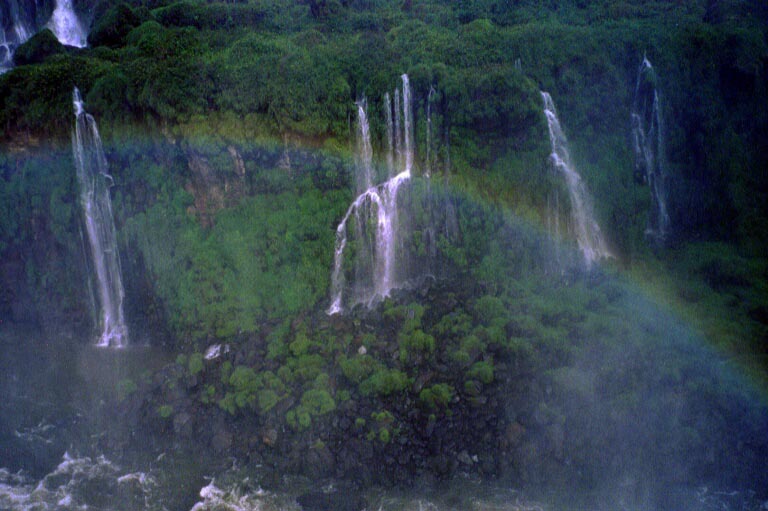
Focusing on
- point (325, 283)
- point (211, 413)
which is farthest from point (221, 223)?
point (211, 413)

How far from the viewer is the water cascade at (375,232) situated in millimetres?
20234

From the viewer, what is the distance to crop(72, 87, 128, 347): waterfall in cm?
2061

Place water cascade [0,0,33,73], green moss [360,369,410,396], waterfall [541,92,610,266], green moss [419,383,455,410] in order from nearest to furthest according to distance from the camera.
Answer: green moss [419,383,455,410] < green moss [360,369,410,396] < waterfall [541,92,610,266] < water cascade [0,0,33,73]

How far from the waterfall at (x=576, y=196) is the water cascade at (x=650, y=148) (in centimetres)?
230

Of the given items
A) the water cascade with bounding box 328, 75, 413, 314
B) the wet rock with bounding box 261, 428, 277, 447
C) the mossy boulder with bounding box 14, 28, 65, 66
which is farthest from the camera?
the mossy boulder with bounding box 14, 28, 65, 66

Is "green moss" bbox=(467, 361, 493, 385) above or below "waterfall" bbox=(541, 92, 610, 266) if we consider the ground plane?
below

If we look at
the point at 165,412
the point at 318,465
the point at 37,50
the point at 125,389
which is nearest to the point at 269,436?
the point at 318,465

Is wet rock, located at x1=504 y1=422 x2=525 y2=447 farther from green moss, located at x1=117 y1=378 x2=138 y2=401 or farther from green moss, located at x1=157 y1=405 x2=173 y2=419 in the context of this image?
green moss, located at x1=117 y1=378 x2=138 y2=401

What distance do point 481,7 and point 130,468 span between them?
22.5 m

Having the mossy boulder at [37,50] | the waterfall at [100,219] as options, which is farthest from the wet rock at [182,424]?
the mossy boulder at [37,50]

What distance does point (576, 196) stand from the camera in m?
21.0

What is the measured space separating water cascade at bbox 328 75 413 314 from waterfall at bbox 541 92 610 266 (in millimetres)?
4622

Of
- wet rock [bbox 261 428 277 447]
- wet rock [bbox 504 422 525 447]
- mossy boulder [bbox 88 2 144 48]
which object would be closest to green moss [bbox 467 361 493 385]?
wet rock [bbox 504 422 525 447]

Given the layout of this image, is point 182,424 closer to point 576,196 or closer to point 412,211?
point 412,211
